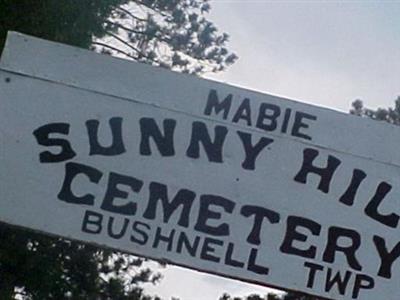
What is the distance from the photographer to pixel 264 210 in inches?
195

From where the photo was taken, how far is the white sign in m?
4.92

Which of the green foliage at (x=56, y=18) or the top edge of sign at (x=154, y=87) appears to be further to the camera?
the green foliage at (x=56, y=18)

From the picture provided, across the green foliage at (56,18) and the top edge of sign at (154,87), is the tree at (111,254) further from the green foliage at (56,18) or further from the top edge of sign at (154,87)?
the top edge of sign at (154,87)

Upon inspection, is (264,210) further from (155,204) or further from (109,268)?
(109,268)

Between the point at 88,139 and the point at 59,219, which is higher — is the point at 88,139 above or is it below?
above

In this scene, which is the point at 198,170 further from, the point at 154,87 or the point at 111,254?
the point at 111,254

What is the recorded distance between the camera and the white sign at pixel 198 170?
492 centimetres

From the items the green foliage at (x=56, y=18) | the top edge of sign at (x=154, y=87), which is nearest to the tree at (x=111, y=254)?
the green foliage at (x=56, y=18)

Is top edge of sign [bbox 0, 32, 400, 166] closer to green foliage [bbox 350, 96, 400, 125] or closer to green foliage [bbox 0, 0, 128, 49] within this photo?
green foliage [bbox 0, 0, 128, 49]

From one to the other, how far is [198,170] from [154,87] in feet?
1.35

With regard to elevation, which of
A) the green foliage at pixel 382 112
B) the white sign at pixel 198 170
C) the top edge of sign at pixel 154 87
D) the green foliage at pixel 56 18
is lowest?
the white sign at pixel 198 170

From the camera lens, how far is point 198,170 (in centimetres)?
500

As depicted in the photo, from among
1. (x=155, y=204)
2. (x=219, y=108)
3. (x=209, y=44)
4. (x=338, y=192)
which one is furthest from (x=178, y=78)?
(x=209, y=44)

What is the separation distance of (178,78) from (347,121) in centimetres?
76
